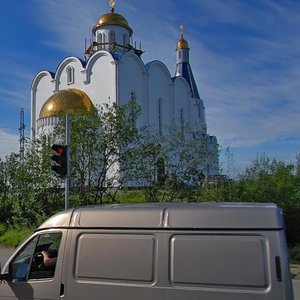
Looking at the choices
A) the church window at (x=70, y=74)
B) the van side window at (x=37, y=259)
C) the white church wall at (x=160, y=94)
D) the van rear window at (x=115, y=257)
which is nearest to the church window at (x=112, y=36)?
the white church wall at (x=160, y=94)

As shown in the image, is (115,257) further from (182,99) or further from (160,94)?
(182,99)

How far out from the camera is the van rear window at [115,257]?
475cm

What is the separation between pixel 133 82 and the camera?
1891 inches

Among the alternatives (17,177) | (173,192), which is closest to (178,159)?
(173,192)

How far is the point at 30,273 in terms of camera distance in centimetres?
542

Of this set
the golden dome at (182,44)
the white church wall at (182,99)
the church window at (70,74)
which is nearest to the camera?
the church window at (70,74)

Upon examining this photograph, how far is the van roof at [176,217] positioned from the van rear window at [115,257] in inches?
5.6

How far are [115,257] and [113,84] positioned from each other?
4188cm

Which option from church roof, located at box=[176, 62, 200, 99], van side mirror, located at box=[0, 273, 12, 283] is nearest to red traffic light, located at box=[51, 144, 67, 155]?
van side mirror, located at box=[0, 273, 12, 283]

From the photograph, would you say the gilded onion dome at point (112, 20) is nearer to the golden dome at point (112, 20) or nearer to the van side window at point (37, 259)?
the golden dome at point (112, 20)

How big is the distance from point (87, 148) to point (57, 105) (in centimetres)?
2746

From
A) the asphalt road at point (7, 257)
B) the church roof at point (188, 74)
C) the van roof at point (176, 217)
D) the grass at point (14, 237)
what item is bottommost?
the asphalt road at point (7, 257)

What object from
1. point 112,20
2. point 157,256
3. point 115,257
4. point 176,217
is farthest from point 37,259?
point 112,20

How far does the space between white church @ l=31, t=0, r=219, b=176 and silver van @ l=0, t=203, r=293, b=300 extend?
122ft
